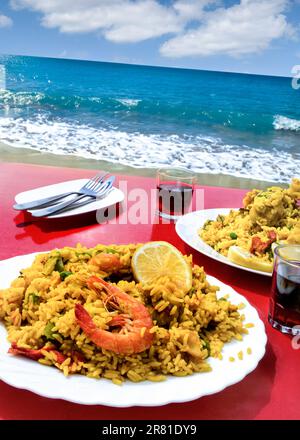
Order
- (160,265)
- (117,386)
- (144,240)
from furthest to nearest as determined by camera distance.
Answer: (144,240), (160,265), (117,386)

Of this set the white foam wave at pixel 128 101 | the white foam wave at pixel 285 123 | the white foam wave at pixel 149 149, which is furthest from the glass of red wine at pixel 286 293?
the white foam wave at pixel 128 101

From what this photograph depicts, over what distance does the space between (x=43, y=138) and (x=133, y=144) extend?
90.3 inches

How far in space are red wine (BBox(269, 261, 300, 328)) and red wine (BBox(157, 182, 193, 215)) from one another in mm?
837

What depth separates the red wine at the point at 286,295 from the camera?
3.75 ft

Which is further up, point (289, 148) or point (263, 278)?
point (263, 278)

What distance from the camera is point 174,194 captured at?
1981 mm

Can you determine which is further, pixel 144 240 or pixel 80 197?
pixel 80 197

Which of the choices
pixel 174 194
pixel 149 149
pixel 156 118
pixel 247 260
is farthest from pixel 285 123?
pixel 247 260

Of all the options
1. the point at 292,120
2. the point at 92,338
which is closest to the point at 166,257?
the point at 92,338

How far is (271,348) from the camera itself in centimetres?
111

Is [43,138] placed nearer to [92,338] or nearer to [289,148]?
[289,148]

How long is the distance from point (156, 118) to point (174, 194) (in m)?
14.7

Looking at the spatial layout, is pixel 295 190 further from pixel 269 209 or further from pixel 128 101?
pixel 128 101

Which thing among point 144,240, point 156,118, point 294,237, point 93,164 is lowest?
point 93,164
